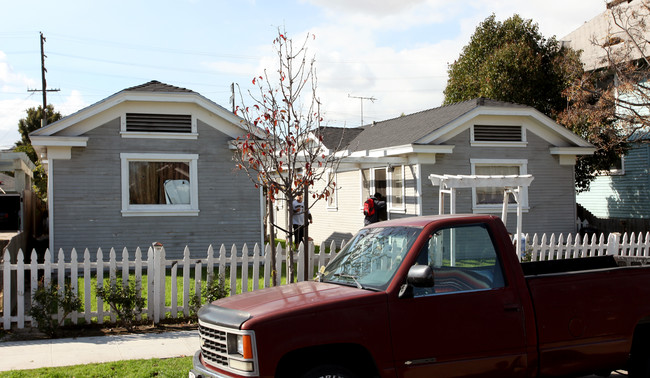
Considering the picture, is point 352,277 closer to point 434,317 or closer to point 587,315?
point 434,317

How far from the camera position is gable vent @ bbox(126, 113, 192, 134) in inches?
571

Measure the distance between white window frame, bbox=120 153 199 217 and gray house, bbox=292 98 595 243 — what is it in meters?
4.13

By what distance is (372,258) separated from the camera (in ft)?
17.2

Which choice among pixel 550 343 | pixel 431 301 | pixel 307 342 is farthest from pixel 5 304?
pixel 550 343

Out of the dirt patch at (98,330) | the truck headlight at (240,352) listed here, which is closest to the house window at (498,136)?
the dirt patch at (98,330)

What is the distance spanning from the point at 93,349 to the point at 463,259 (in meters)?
4.96

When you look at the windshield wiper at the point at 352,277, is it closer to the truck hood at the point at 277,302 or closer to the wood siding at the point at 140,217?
the truck hood at the point at 277,302

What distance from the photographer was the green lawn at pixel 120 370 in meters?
6.42

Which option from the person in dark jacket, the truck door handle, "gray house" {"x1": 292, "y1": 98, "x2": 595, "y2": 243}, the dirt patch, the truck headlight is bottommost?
the dirt patch

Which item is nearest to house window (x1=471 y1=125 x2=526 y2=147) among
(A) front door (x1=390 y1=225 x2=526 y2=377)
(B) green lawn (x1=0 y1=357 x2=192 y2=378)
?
(B) green lawn (x1=0 y1=357 x2=192 y2=378)

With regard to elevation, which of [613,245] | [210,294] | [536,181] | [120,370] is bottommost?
[120,370]

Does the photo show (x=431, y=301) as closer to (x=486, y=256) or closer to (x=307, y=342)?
(x=486, y=256)

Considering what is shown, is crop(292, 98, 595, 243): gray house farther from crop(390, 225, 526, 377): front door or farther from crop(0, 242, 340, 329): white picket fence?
crop(390, 225, 526, 377): front door

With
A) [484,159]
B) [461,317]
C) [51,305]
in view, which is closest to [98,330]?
[51,305]
